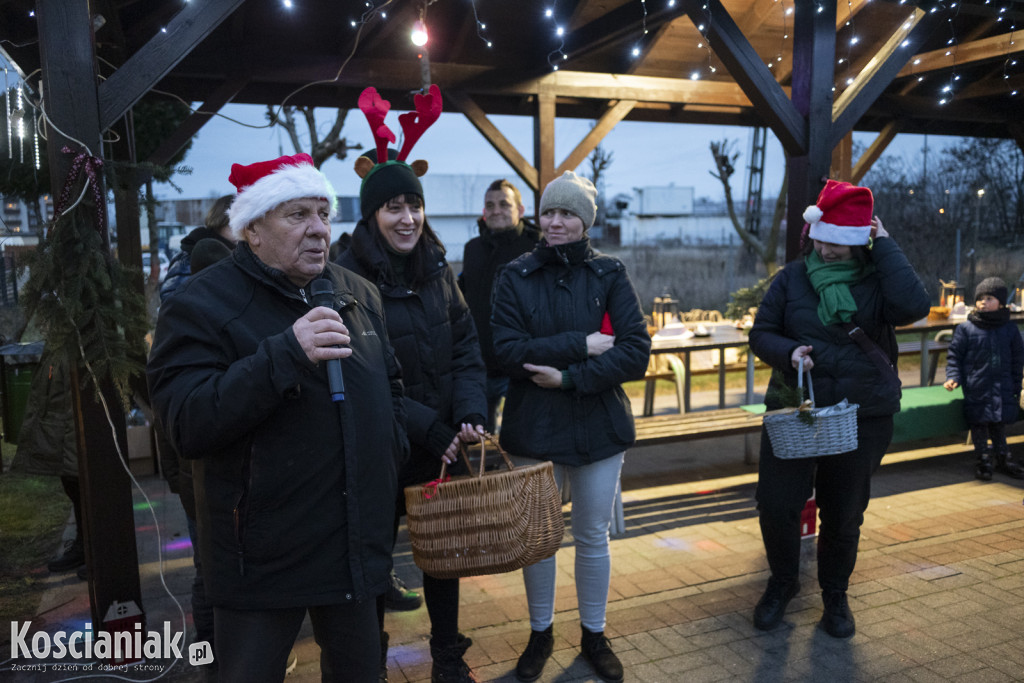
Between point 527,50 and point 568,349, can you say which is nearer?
point 568,349

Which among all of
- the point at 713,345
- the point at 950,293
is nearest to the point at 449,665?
the point at 713,345

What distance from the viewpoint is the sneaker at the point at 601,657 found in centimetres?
271

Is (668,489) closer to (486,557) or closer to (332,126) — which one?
(486,557)

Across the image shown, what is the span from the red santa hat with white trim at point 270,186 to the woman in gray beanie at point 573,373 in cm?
101

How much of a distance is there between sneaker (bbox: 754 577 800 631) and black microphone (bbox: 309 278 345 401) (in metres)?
2.27

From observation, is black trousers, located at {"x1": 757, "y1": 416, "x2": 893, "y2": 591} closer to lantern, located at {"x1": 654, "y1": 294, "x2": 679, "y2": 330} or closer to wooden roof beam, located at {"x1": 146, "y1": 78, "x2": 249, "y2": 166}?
lantern, located at {"x1": 654, "y1": 294, "x2": 679, "y2": 330}

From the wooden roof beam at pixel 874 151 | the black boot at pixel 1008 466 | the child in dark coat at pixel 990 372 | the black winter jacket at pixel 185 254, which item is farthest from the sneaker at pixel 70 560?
the wooden roof beam at pixel 874 151

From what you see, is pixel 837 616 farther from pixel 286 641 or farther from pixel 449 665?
pixel 286 641

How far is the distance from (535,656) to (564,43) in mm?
5365

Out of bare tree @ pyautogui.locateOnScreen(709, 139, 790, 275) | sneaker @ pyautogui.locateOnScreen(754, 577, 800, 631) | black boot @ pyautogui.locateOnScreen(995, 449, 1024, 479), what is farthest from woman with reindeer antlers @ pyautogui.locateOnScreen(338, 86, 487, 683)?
bare tree @ pyautogui.locateOnScreen(709, 139, 790, 275)

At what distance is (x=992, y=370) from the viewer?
17.2ft

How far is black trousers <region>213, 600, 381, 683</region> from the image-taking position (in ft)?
5.69

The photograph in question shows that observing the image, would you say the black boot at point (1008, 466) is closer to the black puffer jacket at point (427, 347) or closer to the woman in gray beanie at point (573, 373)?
the woman in gray beanie at point (573, 373)

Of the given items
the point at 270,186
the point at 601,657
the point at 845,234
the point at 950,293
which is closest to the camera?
the point at 270,186
